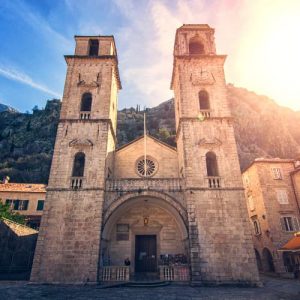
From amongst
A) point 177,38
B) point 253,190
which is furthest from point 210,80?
point 253,190

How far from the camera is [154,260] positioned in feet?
55.6

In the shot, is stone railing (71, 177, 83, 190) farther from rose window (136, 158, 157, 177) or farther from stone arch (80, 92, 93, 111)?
stone arch (80, 92, 93, 111)

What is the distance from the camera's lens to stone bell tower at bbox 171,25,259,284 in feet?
44.8

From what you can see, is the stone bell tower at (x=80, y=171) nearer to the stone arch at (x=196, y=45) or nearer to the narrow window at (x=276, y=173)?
the stone arch at (x=196, y=45)

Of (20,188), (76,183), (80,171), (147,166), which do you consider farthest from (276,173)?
(20,188)

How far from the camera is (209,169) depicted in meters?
17.7

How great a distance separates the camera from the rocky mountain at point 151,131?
47094 mm

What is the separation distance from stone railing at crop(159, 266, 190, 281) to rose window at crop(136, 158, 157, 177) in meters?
7.27

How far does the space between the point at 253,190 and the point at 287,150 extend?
3270 centimetres

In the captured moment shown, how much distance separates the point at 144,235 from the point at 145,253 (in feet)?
4.19

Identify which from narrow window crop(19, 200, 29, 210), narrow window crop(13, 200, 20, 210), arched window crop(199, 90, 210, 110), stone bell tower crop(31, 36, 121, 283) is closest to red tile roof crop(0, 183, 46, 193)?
narrow window crop(19, 200, 29, 210)

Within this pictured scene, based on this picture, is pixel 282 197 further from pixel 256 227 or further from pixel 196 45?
pixel 196 45

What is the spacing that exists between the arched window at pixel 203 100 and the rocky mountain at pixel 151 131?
96.4ft

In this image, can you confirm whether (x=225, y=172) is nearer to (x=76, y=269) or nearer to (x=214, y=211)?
(x=214, y=211)
